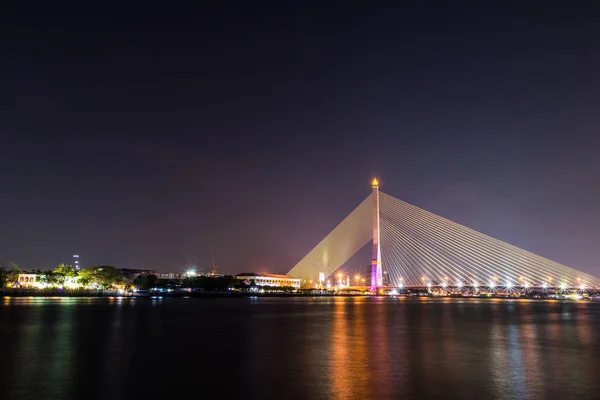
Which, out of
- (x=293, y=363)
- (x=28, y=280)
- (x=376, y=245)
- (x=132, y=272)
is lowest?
(x=293, y=363)

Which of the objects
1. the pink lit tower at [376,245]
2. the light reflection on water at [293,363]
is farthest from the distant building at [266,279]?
the light reflection on water at [293,363]

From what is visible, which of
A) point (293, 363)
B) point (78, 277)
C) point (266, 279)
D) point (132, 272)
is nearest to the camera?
point (293, 363)

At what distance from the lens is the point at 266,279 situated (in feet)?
528

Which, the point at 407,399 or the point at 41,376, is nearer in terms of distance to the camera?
the point at 407,399

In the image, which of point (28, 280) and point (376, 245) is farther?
point (28, 280)

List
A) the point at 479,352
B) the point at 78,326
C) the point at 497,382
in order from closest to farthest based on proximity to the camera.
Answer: the point at 497,382 < the point at 479,352 < the point at 78,326

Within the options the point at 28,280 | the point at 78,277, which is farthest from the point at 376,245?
the point at 28,280

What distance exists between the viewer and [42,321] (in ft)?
106

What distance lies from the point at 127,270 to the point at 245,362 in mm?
158484

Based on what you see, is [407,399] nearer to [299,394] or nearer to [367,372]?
[299,394]

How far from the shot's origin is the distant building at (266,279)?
158m

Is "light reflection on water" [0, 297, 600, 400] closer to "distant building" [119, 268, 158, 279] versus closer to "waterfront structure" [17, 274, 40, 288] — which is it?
"waterfront structure" [17, 274, 40, 288]

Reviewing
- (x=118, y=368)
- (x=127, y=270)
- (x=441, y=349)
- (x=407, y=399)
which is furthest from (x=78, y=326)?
(x=127, y=270)

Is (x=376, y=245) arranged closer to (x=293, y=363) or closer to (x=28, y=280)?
(x=293, y=363)
